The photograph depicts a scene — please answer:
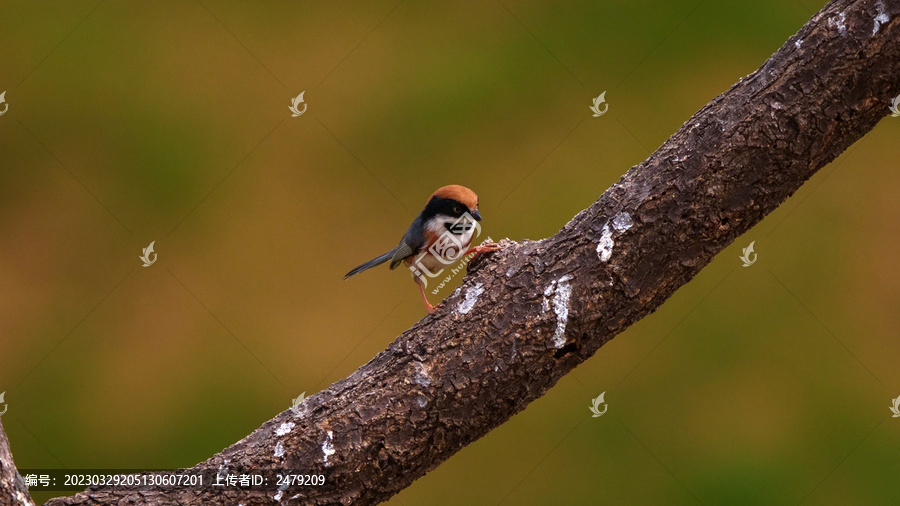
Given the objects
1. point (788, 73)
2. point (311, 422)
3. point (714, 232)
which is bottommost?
point (714, 232)

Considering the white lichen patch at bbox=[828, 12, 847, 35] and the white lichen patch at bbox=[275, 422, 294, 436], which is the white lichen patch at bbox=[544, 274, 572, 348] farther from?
the white lichen patch at bbox=[828, 12, 847, 35]

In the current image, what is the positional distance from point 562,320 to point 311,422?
0.78 meters

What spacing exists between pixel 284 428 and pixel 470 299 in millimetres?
660

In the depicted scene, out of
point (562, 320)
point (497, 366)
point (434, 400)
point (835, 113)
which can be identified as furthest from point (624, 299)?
point (835, 113)

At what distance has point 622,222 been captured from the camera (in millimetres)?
2068

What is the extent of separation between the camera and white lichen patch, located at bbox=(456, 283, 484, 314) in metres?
2.15

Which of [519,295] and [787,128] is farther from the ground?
[519,295]

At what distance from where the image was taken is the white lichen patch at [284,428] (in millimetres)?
2150

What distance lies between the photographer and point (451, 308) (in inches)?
85.7

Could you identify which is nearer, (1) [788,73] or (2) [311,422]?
(1) [788,73]

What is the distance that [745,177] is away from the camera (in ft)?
6.64

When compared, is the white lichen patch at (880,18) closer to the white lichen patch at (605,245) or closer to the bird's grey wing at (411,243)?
the white lichen patch at (605,245)

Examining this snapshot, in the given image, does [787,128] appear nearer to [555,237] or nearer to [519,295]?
[555,237]
